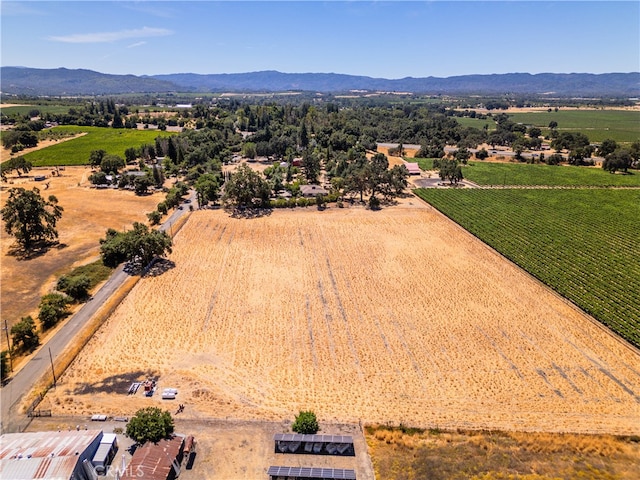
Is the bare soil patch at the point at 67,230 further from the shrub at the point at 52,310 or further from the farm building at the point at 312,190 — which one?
the farm building at the point at 312,190

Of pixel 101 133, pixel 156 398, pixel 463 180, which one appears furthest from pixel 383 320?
pixel 101 133

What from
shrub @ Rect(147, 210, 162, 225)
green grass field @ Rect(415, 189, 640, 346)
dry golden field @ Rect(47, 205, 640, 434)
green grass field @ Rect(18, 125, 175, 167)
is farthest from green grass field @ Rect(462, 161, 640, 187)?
green grass field @ Rect(18, 125, 175, 167)

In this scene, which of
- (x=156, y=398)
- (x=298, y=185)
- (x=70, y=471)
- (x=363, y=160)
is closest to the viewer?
(x=70, y=471)

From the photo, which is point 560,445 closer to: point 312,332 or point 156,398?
point 312,332

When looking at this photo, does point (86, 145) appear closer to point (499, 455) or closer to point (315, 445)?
point (315, 445)

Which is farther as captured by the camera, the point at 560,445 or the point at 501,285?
the point at 501,285

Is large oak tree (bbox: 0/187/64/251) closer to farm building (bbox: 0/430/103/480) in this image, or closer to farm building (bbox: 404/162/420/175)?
farm building (bbox: 0/430/103/480)

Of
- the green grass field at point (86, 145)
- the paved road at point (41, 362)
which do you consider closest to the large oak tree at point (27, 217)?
the paved road at point (41, 362)
